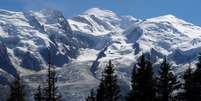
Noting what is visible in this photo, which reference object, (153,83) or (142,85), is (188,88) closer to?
(153,83)

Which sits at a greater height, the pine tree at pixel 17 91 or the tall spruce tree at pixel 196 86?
the pine tree at pixel 17 91

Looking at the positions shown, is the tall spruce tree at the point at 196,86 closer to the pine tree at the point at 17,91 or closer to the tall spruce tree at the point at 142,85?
the tall spruce tree at the point at 142,85

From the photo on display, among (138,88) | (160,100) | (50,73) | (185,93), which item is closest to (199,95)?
(185,93)

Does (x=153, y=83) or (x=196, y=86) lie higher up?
(x=196, y=86)

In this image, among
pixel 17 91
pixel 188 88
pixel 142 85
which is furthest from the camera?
pixel 17 91

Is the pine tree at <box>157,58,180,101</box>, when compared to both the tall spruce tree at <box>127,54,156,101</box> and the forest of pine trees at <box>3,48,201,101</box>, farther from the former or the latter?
the tall spruce tree at <box>127,54,156,101</box>

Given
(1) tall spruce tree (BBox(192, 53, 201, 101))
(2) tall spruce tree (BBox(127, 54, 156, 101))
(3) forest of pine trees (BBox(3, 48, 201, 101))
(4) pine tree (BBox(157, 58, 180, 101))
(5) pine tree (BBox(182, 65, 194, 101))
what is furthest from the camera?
(1) tall spruce tree (BBox(192, 53, 201, 101))

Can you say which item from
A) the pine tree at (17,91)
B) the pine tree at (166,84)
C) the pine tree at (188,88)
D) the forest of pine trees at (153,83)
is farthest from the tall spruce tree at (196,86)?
the pine tree at (17,91)

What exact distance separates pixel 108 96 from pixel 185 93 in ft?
24.1

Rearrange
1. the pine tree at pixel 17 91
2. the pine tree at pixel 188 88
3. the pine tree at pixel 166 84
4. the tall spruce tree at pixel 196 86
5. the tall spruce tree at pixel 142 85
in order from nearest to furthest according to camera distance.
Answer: the tall spruce tree at pixel 142 85
the pine tree at pixel 166 84
the pine tree at pixel 188 88
the tall spruce tree at pixel 196 86
the pine tree at pixel 17 91

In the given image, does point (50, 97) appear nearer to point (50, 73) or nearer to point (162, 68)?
point (50, 73)

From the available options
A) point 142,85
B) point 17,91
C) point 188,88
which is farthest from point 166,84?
point 17,91

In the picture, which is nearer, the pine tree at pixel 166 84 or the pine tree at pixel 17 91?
the pine tree at pixel 166 84

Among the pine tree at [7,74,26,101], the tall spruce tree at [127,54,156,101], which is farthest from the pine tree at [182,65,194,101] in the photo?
the pine tree at [7,74,26,101]
